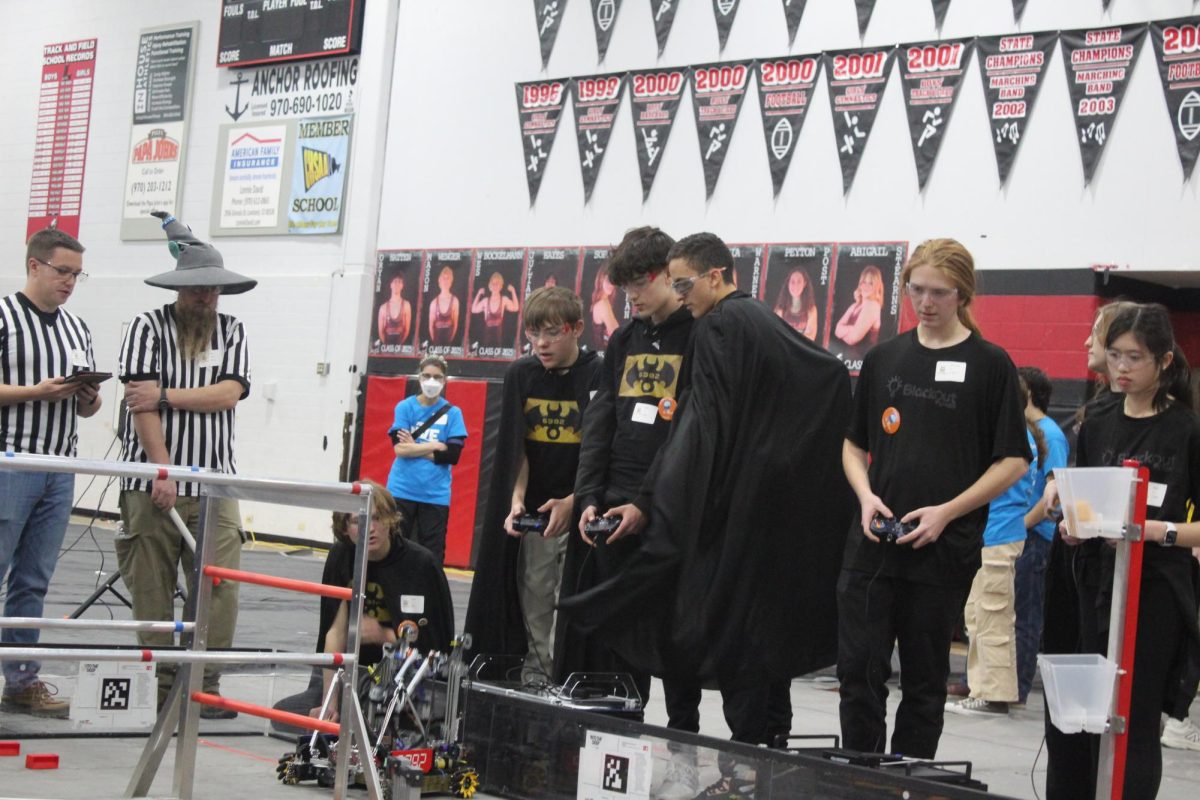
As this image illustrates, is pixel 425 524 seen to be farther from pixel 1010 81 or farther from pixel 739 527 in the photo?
pixel 1010 81

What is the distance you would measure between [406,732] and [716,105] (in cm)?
871

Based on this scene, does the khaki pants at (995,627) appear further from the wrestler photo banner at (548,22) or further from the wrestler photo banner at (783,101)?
the wrestler photo banner at (548,22)

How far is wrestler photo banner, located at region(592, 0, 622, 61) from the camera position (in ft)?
43.5

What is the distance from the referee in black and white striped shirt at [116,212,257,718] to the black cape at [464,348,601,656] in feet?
3.31

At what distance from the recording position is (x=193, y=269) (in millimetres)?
5633

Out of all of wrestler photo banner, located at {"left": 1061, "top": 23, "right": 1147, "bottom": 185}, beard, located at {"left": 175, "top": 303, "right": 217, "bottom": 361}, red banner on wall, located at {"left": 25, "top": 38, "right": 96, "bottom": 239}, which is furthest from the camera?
red banner on wall, located at {"left": 25, "top": 38, "right": 96, "bottom": 239}

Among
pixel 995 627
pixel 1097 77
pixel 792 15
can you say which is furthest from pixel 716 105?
pixel 995 627

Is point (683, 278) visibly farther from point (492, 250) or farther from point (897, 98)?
point (492, 250)

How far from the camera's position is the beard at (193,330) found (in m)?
5.64

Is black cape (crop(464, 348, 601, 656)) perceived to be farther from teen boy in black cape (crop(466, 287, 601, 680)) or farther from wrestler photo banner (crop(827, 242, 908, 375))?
wrestler photo banner (crop(827, 242, 908, 375))

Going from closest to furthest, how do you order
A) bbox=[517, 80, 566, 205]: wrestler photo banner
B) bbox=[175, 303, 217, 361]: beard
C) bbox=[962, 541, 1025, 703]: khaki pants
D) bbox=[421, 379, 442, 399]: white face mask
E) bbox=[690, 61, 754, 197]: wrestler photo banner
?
1. bbox=[175, 303, 217, 361]: beard
2. bbox=[962, 541, 1025, 703]: khaki pants
3. bbox=[421, 379, 442, 399]: white face mask
4. bbox=[690, 61, 754, 197]: wrestler photo banner
5. bbox=[517, 80, 566, 205]: wrestler photo banner

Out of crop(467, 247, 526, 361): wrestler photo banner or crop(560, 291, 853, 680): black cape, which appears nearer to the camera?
crop(560, 291, 853, 680): black cape

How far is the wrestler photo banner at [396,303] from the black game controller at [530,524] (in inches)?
387

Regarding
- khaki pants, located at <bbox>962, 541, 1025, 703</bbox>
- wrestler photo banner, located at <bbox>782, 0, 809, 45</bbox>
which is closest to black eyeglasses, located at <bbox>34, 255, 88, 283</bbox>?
khaki pants, located at <bbox>962, 541, 1025, 703</bbox>
